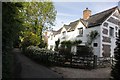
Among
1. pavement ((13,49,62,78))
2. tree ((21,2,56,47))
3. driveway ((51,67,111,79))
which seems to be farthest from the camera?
tree ((21,2,56,47))

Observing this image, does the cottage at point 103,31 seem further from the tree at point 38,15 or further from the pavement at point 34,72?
the pavement at point 34,72

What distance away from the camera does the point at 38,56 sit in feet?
51.9

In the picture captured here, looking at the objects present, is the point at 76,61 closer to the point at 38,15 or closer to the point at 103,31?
the point at 103,31

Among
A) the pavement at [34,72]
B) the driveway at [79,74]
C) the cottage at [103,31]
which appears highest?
the cottage at [103,31]

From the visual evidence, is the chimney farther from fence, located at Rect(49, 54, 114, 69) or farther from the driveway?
the driveway

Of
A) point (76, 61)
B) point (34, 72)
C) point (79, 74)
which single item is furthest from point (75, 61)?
point (34, 72)

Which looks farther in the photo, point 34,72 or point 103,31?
point 103,31

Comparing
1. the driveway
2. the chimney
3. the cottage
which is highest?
the chimney

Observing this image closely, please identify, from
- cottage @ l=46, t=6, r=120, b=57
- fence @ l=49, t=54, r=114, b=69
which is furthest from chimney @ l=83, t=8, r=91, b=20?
fence @ l=49, t=54, r=114, b=69

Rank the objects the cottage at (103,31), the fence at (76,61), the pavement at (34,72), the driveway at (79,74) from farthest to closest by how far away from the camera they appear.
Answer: the cottage at (103,31) < the fence at (76,61) < the driveway at (79,74) < the pavement at (34,72)

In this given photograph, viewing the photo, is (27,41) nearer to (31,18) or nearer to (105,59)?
(31,18)

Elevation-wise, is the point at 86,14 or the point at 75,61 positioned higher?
the point at 86,14

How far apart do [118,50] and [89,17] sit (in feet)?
68.1

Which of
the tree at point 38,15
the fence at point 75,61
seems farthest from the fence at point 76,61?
the tree at point 38,15
